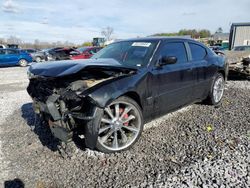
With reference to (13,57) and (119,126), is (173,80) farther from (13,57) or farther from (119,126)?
(13,57)

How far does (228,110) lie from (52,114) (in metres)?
3.90

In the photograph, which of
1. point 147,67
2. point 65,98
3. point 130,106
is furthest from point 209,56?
point 65,98

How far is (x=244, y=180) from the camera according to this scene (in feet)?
8.36

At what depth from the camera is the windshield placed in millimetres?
3705

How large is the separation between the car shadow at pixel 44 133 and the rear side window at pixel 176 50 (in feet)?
6.51

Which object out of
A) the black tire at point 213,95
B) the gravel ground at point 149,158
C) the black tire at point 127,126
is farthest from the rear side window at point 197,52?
the black tire at point 127,126

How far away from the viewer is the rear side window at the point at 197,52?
15.2 feet

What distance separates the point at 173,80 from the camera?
397 centimetres

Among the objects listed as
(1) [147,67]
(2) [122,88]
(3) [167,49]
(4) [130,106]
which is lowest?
(4) [130,106]

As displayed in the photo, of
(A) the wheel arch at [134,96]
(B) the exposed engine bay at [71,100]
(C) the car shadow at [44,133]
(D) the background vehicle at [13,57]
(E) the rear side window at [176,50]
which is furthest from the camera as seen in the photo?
(D) the background vehicle at [13,57]

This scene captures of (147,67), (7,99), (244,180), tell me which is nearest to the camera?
(244,180)

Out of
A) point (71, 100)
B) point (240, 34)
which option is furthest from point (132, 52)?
point (240, 34)

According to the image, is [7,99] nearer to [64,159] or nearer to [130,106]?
[64,159]

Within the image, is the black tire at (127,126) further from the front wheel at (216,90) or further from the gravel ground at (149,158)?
the front wheel at (216,90)
